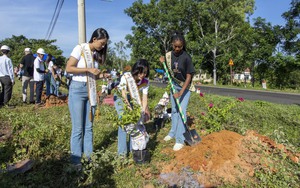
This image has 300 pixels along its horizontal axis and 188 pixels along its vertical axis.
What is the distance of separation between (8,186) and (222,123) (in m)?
3.35

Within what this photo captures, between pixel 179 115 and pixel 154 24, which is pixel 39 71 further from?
pixel 154 24

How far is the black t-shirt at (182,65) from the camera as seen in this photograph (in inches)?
148

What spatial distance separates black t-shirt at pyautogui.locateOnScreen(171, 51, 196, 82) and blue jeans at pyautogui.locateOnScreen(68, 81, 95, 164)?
1.42 metres

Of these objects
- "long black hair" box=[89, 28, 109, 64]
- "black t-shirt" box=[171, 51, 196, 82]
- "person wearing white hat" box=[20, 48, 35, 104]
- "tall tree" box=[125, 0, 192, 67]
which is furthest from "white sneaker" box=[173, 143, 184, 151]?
"tall tree" box=[125, 0, 192, 67]

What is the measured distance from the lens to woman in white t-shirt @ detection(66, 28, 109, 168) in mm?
2922

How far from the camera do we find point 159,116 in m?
5.14

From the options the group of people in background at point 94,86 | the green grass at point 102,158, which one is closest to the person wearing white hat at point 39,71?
the green grass at point 102,158

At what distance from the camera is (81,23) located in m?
7.18

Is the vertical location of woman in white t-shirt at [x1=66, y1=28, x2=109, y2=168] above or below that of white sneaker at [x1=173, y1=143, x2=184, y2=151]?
above

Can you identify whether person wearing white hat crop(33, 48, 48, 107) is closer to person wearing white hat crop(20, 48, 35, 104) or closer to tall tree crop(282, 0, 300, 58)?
person wearing white hat crop(20, 48, 35, 104)

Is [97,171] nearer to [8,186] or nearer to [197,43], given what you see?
[8,186]

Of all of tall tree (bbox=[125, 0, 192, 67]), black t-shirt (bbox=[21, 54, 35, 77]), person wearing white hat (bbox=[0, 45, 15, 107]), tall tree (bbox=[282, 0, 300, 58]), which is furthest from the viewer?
tall tree (bbox=[125, 0, 192, 67])

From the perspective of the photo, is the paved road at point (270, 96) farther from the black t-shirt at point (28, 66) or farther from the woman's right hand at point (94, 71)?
the woman's right hand at point (94, 71)

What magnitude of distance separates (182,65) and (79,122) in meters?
1.70
